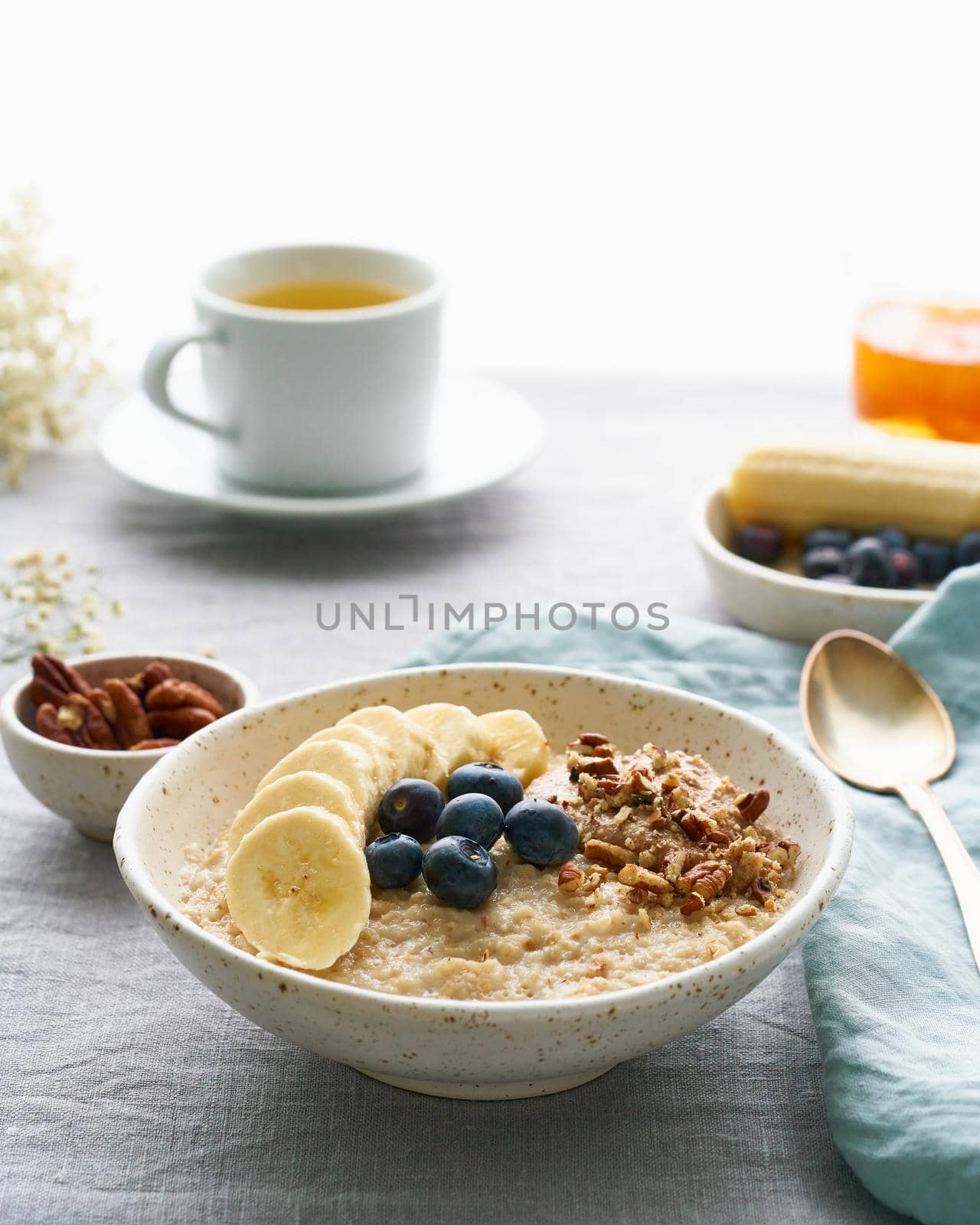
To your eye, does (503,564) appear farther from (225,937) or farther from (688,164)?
(688,164)

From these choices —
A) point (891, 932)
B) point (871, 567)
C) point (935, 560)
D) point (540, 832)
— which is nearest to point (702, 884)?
point (540, 832)

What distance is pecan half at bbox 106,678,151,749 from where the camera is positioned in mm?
1563

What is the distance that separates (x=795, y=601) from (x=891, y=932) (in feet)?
2.24

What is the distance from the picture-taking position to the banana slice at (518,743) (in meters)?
1.36

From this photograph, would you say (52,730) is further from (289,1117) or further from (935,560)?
(935,560)

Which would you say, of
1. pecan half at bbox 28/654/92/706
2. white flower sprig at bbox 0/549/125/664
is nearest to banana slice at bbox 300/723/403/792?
pecan half at bbox 28/654/92/706

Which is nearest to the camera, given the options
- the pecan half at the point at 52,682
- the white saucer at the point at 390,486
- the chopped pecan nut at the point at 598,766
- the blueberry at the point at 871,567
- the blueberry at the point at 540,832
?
the blueberry at the point at 540,832

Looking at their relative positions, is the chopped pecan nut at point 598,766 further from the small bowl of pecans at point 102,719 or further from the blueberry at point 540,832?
the small bowl of pecans at point 102,719

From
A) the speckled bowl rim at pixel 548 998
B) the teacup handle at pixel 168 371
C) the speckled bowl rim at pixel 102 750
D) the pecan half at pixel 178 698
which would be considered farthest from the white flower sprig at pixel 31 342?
the speckled bowl rim at pixel 548 998

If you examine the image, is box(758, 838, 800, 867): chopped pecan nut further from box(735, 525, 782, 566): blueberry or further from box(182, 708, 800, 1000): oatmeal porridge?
box(735, 525, 782, 566): blueberry

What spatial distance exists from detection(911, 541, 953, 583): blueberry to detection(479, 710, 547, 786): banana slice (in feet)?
2.95

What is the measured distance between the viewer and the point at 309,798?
46.1 inches

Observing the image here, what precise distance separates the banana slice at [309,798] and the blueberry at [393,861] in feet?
0.06

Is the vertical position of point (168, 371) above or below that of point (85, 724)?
above
